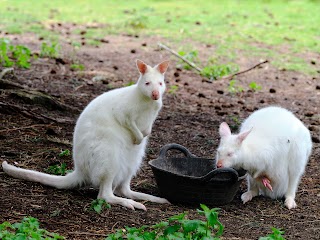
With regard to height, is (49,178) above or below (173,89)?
above

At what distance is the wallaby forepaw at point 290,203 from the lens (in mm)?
4885

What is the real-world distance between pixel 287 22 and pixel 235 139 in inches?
366

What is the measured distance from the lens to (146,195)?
15.8 feet

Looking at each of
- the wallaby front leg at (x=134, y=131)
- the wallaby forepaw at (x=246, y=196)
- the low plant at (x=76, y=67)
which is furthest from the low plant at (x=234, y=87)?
the wallaby front leg at (x=134, y=131)

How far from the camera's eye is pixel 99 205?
436 cm

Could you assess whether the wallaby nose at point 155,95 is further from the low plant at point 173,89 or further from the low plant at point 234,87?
the low plant at point 234,87

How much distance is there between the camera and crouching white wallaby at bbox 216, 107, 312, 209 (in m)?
4.68

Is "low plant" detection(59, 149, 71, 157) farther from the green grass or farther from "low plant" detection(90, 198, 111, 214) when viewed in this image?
the green grass

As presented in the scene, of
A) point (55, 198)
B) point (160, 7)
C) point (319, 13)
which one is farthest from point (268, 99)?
point (160, 7)

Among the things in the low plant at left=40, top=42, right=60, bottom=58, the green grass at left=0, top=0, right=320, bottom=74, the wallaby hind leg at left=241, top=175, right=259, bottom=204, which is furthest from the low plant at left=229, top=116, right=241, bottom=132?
the low plant at left=40, top=42, right=60, bottom=58

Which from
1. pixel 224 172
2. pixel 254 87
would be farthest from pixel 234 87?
pixel 224 172

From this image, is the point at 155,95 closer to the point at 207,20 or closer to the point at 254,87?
the point at 254,87

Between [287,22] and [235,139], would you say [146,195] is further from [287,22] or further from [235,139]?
[287,22]

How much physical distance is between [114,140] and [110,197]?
0.39 m
